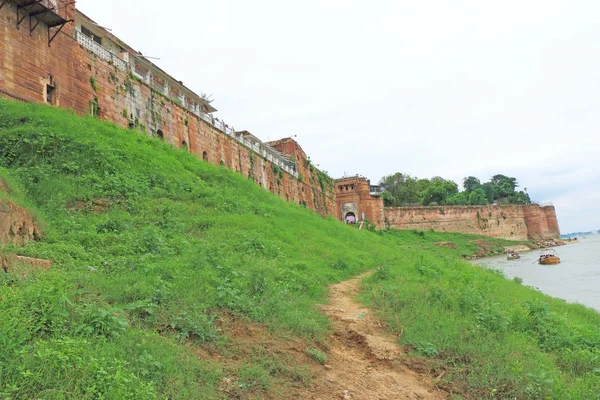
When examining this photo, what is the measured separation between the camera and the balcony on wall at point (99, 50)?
609 inches

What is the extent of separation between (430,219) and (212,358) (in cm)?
4689

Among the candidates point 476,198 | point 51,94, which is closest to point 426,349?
point 51,94

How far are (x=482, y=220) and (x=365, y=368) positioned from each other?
49448mm

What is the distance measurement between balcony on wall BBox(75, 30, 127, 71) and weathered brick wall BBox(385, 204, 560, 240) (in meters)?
34.0

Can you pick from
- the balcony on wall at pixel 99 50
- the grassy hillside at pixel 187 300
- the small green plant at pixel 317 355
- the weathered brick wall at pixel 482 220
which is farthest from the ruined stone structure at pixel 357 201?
the small green plant at pixel 317 355

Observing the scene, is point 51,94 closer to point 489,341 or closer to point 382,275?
point 382,275

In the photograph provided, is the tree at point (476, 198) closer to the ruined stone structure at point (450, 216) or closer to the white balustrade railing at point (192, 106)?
the ruined stone structure at point (450, 216)

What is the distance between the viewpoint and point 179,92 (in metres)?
26.6

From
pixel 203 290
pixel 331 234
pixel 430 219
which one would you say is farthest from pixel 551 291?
pixel 430 219

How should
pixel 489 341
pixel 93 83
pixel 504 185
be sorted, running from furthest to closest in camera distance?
pixel 504 185, pixel 93 83, pixel 489 341

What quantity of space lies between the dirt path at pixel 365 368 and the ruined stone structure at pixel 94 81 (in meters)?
11.9

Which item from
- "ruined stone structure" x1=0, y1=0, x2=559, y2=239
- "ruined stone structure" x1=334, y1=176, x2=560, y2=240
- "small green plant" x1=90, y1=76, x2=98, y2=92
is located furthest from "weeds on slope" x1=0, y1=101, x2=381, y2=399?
"ruined stone structure" x1=334, y1=176, x2=560, y2=240

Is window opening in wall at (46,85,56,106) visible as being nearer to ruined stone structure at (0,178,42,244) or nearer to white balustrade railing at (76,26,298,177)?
white balustrade railing at (76,26,298,177)

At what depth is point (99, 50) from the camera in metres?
16.2
